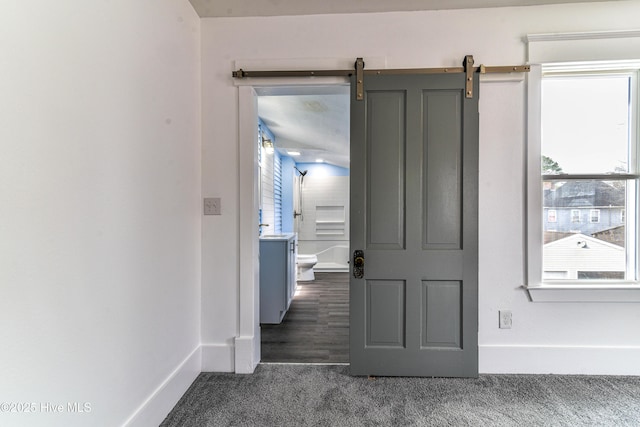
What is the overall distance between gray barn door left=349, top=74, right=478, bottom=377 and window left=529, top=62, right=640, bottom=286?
0.60 metres

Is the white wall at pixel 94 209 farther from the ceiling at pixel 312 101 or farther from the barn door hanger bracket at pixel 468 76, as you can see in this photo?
the barn door hanger bracket at pixel 468 76

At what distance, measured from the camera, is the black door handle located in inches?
77.1

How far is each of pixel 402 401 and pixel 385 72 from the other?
2.11 metres

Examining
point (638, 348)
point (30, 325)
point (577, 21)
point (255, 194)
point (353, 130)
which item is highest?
point (577, 21)

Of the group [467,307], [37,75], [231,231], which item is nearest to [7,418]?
[37,75]

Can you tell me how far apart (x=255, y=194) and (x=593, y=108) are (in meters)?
2.47

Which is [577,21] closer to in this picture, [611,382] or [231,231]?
[611,382]

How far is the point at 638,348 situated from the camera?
191cm

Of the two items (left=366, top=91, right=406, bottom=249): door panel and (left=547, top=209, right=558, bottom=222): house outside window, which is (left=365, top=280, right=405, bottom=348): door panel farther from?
(left=547, top=209, right=558, bottom=222): house outside window

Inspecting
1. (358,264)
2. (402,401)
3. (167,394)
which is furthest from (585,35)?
(167,394)

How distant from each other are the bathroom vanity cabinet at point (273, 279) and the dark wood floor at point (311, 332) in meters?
0.13

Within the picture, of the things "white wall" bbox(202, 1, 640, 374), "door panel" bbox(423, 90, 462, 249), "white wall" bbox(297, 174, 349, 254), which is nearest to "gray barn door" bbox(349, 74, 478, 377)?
"door panel" bbox(423, 90, 462, 249)

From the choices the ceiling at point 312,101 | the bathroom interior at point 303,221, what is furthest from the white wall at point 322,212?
the ceiling at point 312,101

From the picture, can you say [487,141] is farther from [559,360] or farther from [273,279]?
[273,279]
